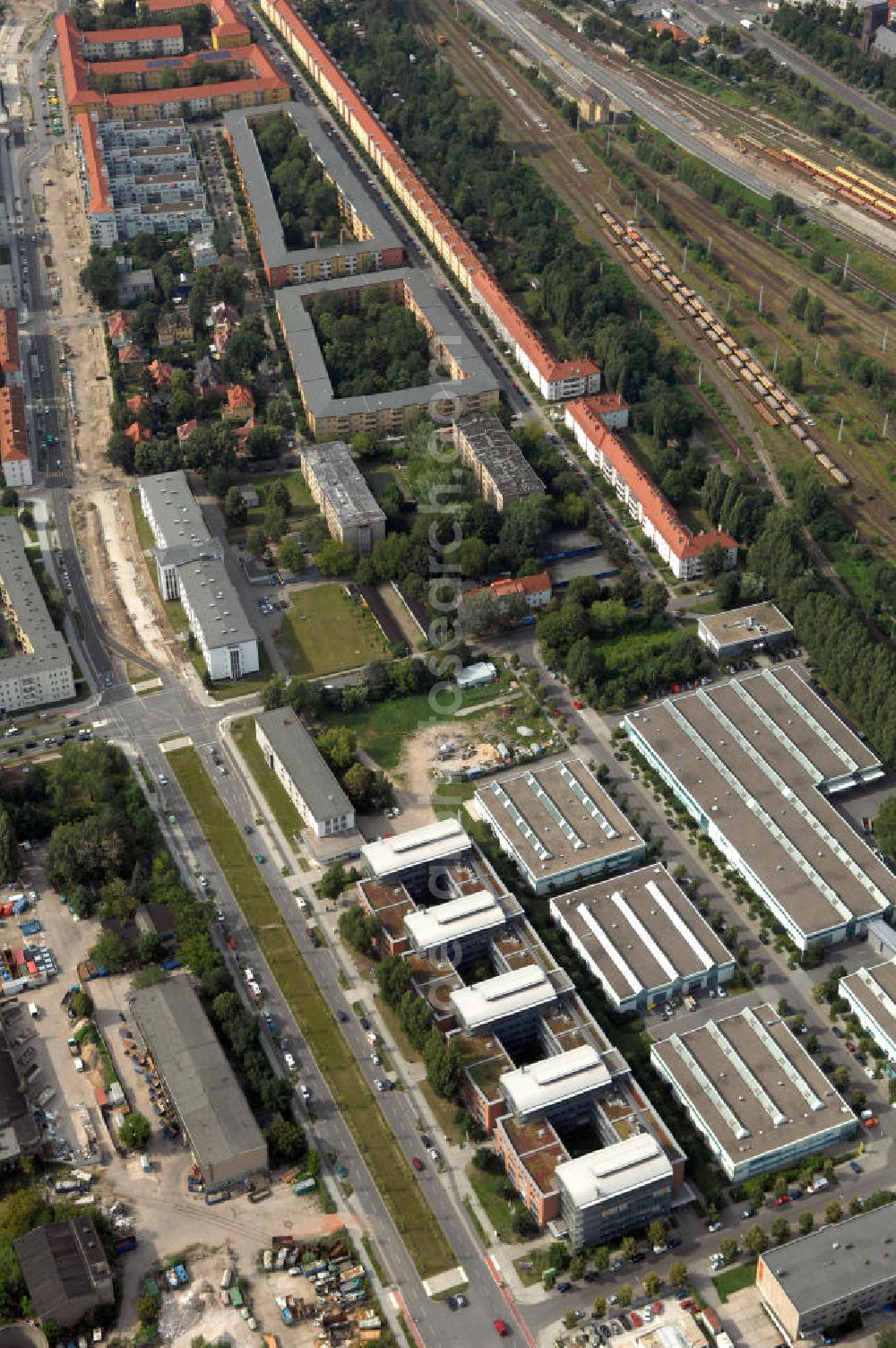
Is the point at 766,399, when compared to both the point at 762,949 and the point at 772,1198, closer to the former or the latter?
the point at 762,949

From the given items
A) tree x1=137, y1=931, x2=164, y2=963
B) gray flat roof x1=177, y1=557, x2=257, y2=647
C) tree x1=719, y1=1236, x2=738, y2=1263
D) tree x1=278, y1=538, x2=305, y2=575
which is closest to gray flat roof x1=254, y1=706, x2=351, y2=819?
gray flat roof x1=177, y1=557, x2=257, y2=647

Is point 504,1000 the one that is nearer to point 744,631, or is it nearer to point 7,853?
point 7,853

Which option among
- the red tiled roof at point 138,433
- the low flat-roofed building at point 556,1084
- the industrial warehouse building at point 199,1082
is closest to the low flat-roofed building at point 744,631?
the low flat-roofed building at point 556,1084

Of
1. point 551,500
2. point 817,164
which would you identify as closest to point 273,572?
point 551,500

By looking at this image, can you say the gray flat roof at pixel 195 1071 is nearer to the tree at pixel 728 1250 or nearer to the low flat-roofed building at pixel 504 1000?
the low flat-roofed building at pixel 504 1000

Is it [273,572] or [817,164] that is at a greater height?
[817,164]

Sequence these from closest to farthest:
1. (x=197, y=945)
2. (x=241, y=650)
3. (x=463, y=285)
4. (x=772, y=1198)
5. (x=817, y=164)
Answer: (x=772, y=1198), (x=197, y=945), (x=241, y=650), (x=463, y=285), (x=817, y=164)

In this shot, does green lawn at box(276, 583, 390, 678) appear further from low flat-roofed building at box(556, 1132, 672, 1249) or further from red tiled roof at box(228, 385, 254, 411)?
low flat-roofed building at box(556, 1132, 672, 1249)
